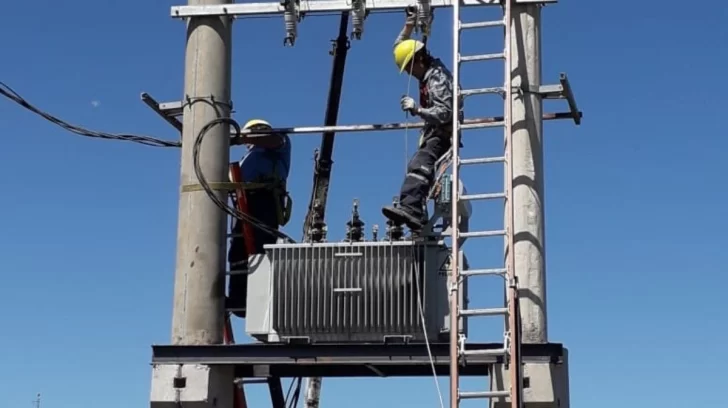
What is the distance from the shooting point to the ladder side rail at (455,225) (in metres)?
11.5

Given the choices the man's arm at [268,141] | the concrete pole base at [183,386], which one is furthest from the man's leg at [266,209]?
the concrete pole base at [183,386]

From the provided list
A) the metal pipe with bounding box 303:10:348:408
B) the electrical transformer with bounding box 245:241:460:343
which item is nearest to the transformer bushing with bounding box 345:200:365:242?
the electrical transformer with bounding box 245:241:460:343

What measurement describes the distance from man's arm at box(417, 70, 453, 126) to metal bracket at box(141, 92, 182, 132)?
9.35ft

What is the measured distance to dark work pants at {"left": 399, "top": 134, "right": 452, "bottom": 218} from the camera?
12836mm

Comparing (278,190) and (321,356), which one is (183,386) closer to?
(321,356)

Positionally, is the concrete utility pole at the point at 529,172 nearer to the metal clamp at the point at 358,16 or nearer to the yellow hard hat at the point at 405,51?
the yellow hard hat at the point at 405,51

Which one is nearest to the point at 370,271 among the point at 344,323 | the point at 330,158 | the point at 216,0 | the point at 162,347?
the point at 344,323

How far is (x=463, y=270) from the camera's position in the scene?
1242 centimetres

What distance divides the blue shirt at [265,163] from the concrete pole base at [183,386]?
8.83 feet

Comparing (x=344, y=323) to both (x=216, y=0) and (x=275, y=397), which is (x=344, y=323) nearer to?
(x=275, y=397)

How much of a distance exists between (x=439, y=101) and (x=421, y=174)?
780mm

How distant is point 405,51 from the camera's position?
1351cm

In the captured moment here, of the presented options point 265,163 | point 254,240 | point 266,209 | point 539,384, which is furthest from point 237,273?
point 539,384

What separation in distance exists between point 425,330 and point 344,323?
873 millimetres
